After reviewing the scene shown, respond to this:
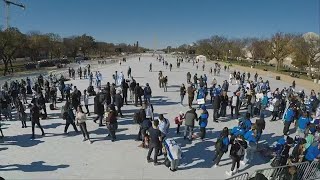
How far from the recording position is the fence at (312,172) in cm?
938

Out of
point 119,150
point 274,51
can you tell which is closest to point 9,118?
point 119,150

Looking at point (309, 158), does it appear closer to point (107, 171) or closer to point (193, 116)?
point (193, 116)

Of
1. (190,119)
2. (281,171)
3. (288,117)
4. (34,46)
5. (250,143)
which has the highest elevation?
(34,46)

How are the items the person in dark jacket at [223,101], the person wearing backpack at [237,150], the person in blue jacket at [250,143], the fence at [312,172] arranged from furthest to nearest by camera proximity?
the person in dark jacket at [223,101] → the person in blue jacket at [250,143] → the person wearing backpack at [237,150] → the fence at [312,172]

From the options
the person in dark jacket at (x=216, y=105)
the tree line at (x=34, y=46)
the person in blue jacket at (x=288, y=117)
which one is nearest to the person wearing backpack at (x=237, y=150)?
the person in blue jacket at (x=288, y=117)

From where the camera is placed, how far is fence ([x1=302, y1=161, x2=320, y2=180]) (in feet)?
30.8

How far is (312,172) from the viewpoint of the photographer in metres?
9.58

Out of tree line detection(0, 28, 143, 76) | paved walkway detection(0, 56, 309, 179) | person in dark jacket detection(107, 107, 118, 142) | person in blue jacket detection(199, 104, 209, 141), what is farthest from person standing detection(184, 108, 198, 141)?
tree line detection(0, 28, 143, 76)

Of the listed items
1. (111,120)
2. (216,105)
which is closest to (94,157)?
(111,120)

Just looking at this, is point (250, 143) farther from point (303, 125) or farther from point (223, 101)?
point (223, 101)

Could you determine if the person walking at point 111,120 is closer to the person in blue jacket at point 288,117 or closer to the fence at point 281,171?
the fence at point 281,171

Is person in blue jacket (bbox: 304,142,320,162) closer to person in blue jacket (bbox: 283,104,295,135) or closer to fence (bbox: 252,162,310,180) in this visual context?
A: fence (bbox: 252,162,310,180)

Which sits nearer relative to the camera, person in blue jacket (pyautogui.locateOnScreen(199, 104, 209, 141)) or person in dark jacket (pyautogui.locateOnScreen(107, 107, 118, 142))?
person in dark jacket (pyautogui.locateOnScreen(107, 107, 118, 142))

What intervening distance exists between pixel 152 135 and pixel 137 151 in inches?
80.7
